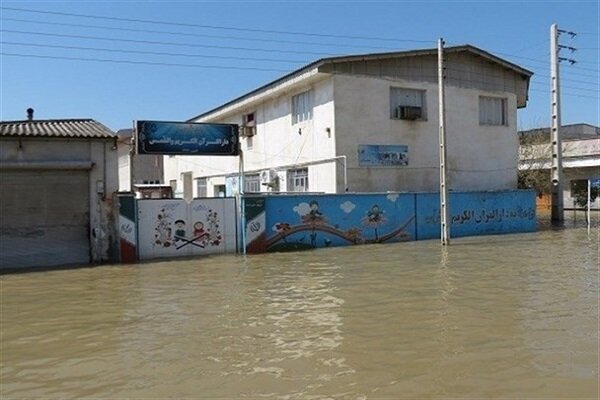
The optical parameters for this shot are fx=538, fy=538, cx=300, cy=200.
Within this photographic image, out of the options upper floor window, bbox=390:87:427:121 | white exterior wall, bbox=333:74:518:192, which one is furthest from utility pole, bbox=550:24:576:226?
upper floor window, bbox=390:87:427:121

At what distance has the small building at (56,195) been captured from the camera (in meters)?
14.8

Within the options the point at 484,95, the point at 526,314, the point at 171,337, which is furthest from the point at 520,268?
the point at 484,95

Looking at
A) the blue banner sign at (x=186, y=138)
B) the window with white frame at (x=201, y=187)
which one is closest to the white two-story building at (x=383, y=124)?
the blue banner sign at (x=186, y=138)

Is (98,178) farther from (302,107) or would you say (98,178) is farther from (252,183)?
(252,183)

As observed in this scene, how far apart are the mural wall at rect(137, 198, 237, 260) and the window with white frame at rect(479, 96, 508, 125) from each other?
1403cm

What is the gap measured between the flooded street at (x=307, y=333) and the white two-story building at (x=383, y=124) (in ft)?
25.8

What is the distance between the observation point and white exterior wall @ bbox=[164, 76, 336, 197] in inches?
833

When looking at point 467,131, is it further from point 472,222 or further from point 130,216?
point 130,216

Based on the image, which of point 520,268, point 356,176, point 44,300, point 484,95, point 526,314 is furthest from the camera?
point 484,95

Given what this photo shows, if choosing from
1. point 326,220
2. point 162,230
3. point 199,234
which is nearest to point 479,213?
point 326,220

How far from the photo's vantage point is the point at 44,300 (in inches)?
386

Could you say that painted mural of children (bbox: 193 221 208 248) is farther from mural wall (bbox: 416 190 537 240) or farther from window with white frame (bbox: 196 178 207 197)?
window with white frame (bbox: 196 178 207 197)

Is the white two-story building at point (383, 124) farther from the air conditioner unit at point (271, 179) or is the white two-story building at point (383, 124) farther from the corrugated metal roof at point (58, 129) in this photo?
the corrugated metal roof at point (58, 129)

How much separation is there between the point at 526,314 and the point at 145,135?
11983mm
